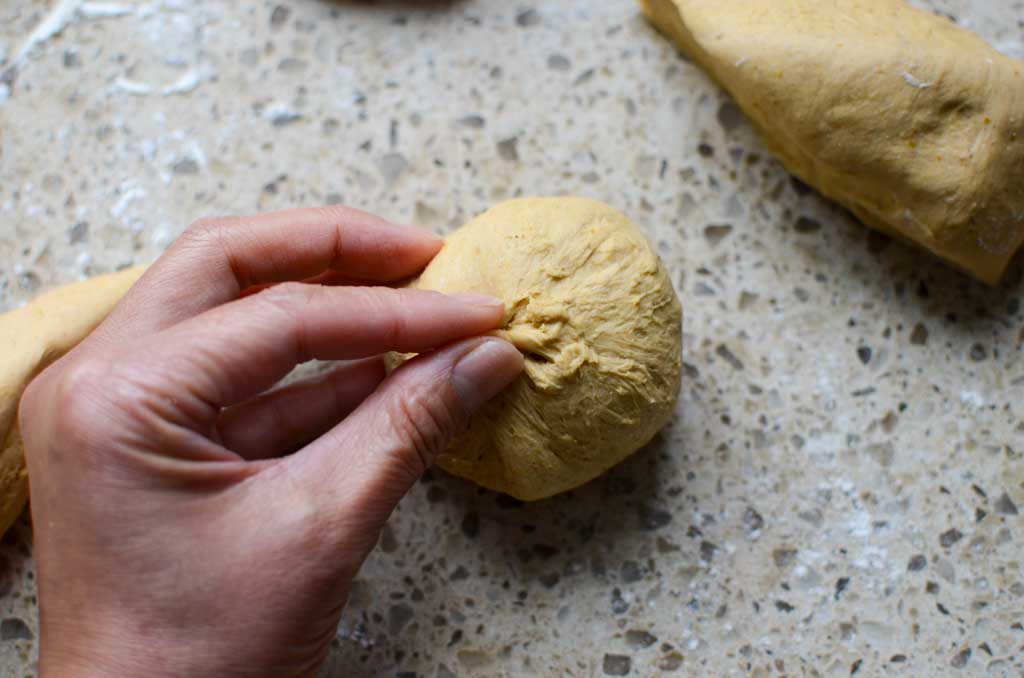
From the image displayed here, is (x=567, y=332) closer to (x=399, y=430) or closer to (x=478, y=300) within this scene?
(x=478, y=300)

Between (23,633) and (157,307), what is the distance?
75 centimetres

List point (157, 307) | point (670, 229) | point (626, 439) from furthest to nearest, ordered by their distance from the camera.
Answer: point (670, 229) → point (626, 439) → point (157, 307)

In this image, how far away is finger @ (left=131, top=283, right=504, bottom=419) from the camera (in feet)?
3.41

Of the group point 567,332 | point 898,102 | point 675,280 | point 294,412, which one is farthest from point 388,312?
point 898,102

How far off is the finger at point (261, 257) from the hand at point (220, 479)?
0.13 ft

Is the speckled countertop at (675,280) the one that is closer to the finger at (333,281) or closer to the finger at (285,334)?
the finger at (333,281)

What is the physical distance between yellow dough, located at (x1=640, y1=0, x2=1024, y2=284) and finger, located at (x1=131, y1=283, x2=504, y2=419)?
663mm

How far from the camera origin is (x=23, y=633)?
1496mm

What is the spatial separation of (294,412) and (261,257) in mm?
284

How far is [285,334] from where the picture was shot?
1070mm

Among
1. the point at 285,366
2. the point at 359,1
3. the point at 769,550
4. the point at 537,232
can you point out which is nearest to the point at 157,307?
the point at 285,366

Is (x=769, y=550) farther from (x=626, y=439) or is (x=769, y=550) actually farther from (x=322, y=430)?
(x=322, y=430)

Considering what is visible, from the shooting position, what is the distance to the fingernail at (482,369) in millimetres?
1169

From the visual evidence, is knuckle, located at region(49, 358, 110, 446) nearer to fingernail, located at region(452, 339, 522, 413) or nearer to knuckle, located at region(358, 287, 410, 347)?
knuckle, located at region(358, 287, 410, 347)
